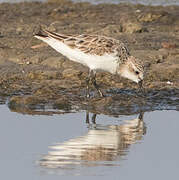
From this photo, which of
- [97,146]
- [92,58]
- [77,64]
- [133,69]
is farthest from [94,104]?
[77,64]

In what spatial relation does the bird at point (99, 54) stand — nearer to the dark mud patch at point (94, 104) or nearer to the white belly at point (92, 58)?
the white belly at point (92, 58)

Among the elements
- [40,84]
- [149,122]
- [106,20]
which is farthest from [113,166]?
[106,20]

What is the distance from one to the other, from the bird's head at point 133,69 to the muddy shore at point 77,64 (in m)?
0.33

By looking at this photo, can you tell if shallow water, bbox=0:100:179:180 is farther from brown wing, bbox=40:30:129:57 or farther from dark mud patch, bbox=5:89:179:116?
brown wing, bbox=40:30:129:57

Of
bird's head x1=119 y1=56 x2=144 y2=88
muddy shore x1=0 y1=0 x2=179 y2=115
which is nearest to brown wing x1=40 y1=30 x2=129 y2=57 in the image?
bird's head x1=119 y1=56 x2=144 y2=88

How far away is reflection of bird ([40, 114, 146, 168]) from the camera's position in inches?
366

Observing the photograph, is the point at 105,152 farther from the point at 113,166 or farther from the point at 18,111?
the point at 18,111

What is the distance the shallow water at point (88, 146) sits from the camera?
28.8 feet

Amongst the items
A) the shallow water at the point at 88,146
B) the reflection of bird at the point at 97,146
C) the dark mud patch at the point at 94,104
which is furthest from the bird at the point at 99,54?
the reflection of bird at the point at 97,146

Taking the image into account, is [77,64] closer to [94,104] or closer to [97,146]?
[94,104]

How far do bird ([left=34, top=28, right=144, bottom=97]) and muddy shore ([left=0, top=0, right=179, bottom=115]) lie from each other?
1.49 feet

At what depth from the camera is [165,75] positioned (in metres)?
15.3

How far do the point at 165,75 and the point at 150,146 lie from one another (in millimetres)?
5378

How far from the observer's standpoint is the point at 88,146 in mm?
10117
